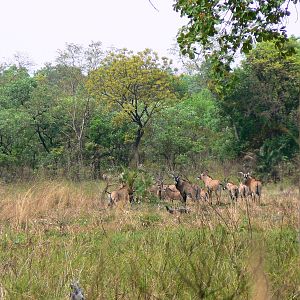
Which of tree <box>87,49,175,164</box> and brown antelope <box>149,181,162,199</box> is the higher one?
tree <box>87,49,175,164</box>

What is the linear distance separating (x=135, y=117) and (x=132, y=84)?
1.52 meters

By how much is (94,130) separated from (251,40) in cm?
1825

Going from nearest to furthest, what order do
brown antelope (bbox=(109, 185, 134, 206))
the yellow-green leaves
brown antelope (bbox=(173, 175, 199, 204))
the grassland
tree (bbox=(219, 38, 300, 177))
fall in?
the grassland, brown antelope (bbox=(109, 185, 134, 206)), brown antelope (bbox=(173, 175, 199, 204)), tree (bbox=(219, 38, 300, 177)), the yellow-green leaves

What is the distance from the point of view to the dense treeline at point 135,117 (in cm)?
2178

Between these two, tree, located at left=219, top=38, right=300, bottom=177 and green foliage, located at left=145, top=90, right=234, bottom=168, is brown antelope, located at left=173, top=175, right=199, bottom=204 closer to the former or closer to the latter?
tree, located at left=219, top=38, right=300, bottom=177

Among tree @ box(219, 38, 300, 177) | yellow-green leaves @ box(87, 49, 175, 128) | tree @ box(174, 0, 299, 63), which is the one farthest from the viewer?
yellow-green leaves @ box(87, 49, 175, 128)

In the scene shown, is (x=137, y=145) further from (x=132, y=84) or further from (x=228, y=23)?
(x=228, y=23)

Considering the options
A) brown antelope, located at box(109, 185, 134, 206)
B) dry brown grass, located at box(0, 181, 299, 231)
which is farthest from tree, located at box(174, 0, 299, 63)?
brown antelope, located at box(109, 185, 134, 206)

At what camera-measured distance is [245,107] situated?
22.4 metres

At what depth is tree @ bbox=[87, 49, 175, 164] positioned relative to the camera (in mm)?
23031

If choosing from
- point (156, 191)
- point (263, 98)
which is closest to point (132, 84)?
point (263, 98)

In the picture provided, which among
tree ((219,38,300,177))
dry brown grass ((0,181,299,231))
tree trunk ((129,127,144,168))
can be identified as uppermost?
tree ((219,38,300,177))

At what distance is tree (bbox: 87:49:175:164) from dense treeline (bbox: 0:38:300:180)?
0.15ft

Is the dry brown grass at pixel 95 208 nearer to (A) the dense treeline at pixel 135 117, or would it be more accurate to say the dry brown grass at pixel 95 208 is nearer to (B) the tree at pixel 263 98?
(A) the dense treeline at pixel 135 117
